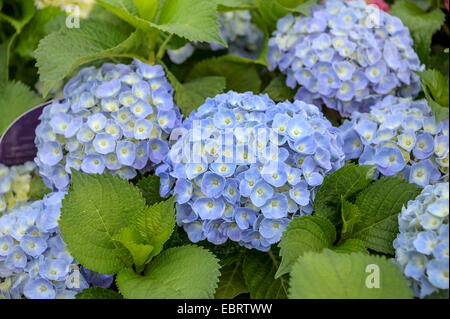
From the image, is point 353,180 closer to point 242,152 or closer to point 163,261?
point 242,152

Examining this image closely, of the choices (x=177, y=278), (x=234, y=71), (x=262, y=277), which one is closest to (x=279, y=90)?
(x=234, y=71)

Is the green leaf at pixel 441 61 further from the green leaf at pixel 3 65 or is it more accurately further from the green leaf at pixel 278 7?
the green leaf at pixel 3 65

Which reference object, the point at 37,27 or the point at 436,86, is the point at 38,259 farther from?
the point at 436,86

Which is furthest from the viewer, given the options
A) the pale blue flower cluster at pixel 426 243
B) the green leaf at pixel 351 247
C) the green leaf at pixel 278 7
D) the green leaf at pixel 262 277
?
the green leaf at pixel 278 7

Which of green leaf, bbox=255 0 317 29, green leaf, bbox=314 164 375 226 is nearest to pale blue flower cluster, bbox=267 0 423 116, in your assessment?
green leaf, bbox=255 0 317 29

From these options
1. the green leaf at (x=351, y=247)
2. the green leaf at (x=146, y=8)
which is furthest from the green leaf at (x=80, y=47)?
the green leaf at (x=351, y=247)
